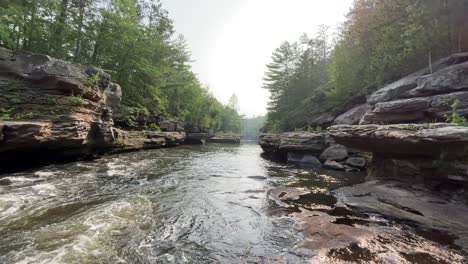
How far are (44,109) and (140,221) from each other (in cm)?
772

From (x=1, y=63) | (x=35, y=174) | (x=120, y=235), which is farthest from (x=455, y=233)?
(x=1, y=63)

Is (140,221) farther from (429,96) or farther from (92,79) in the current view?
(429,96)

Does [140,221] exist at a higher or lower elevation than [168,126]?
lower

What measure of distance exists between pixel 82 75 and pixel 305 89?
1386 inches

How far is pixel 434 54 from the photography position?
53.3 feet

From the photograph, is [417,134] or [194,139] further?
[194,139]

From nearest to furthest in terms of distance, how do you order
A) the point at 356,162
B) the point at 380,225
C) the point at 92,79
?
1. the point at 380,225
2. the point at 92,79
3. the point at 356,162

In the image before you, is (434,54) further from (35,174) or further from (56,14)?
(56,14)

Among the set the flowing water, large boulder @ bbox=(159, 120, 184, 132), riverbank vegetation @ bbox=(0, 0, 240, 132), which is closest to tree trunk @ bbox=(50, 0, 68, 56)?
riverbank vegetation @ bbox=(0, 0, 240, 132)

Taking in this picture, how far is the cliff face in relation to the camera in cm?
895

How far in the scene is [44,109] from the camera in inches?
409

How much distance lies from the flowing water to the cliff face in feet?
3.54

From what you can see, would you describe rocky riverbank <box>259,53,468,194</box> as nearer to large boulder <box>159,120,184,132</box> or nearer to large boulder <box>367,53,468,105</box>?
large boulder <box>367,53,468,105</box>

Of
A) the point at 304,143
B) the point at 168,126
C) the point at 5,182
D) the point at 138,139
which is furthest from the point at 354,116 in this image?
the point at 5,182
